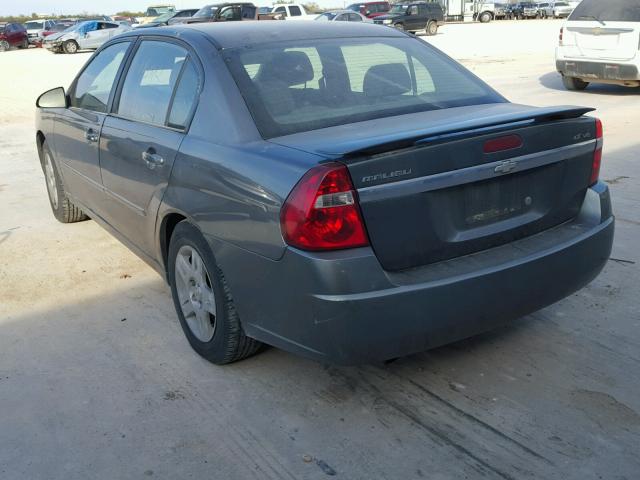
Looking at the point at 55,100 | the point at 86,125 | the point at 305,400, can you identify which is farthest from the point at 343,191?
the point at 55,100

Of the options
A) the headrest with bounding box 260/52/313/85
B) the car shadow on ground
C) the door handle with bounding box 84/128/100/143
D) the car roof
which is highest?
the car roof

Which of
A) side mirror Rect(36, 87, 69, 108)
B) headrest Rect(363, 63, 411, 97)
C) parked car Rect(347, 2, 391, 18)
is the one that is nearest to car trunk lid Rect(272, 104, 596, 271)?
headrest Rect(363, 63, 411, 97)

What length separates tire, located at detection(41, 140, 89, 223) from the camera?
623 centimetres

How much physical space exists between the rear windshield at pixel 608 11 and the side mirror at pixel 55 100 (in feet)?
31.8

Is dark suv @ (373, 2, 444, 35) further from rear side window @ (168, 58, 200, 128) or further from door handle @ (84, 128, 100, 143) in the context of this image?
rear side window @ (168, 58, 200, 128)

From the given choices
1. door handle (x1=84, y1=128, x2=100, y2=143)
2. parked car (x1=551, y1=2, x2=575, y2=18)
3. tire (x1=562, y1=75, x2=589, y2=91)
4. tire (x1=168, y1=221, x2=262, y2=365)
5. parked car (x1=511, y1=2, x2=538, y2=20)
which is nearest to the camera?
tire (x1=168, y1=221, x2=262, y2=365)

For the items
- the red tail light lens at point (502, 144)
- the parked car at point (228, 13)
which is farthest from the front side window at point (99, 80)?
the parked car at point (228, 13)

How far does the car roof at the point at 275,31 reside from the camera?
393cm

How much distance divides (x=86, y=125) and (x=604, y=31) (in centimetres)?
985

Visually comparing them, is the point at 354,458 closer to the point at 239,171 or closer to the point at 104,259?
the point at 239,171

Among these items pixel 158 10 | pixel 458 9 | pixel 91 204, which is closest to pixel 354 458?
pixel 91 204

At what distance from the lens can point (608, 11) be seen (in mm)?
12367

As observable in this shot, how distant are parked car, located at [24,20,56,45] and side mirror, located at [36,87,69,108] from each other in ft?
144

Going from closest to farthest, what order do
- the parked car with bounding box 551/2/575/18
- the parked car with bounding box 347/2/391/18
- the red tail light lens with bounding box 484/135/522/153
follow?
the red tail light lens with bounding box 484/135/522/153
the parked car with bounding box 347/2/391/18
the parked car with bounding box 551/2/575/18
